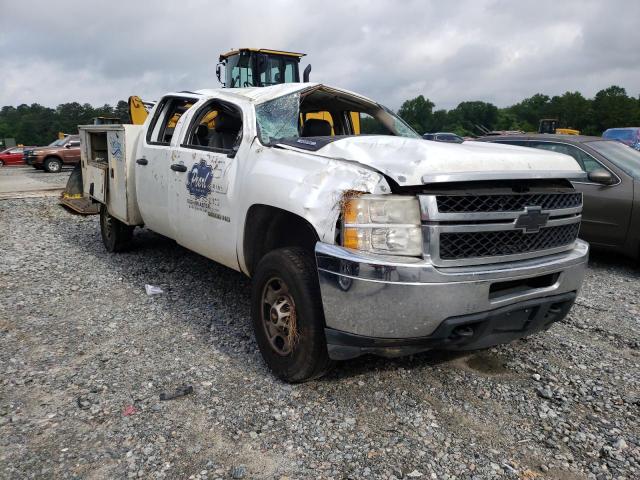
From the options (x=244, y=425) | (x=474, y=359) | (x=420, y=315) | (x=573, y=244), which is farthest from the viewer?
(x=474, y=359)

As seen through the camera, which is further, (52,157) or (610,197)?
(52,157)

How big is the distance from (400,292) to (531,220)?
35.2 inches

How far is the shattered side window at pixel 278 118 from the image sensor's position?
371 centimetres

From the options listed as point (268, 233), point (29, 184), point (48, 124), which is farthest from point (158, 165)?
point (48, 124)

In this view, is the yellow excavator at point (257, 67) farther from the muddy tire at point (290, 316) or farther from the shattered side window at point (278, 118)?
the muddy tire at point (290, 316)

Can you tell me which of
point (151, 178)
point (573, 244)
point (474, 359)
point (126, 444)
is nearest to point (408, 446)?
point (474, 359)

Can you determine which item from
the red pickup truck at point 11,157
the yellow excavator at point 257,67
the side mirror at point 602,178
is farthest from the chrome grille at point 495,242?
the red pickup truck at point 11,157

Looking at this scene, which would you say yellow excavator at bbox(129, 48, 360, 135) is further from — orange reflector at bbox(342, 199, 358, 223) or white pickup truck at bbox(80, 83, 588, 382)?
orange reflector at bbox(342, 199, 358, 223)

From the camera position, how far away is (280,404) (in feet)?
9.64

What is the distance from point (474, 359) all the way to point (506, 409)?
0.62 metres

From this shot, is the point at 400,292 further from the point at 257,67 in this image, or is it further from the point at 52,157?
the point at 52,157

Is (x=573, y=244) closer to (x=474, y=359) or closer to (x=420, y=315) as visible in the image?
(x=474, y=359)

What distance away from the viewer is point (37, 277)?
17.7 ft

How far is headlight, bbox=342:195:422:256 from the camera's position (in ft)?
8.49
